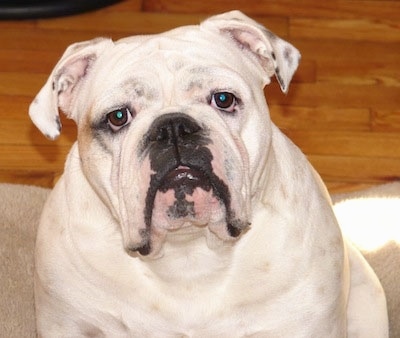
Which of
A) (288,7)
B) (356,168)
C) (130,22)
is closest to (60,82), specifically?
(356,168)

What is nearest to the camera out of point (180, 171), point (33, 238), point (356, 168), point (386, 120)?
point (180, 171)

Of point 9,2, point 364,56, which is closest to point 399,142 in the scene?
point 364,56

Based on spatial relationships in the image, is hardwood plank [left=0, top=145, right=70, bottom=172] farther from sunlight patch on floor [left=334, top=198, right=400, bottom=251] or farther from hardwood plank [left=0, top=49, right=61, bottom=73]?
sunlight patch on floor [left=334, top=198, right=400, bottom=251]

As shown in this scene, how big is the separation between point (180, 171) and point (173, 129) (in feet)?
0.24

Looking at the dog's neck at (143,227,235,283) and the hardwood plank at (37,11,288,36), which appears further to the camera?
the hardwood plank at (37,11,288,36)

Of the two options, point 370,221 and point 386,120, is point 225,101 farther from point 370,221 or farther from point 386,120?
point 386,120

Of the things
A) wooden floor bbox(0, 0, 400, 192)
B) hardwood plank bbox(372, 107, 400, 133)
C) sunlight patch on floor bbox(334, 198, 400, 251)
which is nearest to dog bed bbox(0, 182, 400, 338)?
sunlight patch on floor bbox(334, 198, 400, 251)

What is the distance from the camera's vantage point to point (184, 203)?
1919mm

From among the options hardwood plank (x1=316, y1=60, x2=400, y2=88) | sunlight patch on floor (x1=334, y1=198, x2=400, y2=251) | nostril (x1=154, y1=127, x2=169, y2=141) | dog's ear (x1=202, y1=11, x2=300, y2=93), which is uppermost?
dog's ear (x1=202, y1=11, x2=300, y2=93)

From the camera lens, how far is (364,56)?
3.49 metres

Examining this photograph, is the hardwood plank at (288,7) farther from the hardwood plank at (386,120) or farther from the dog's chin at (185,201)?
the dog's chin at (185,201)

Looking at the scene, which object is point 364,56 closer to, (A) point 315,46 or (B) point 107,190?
(A) point 315,46

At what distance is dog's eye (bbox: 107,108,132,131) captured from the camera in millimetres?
1981

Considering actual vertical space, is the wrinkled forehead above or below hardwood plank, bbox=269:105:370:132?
above
